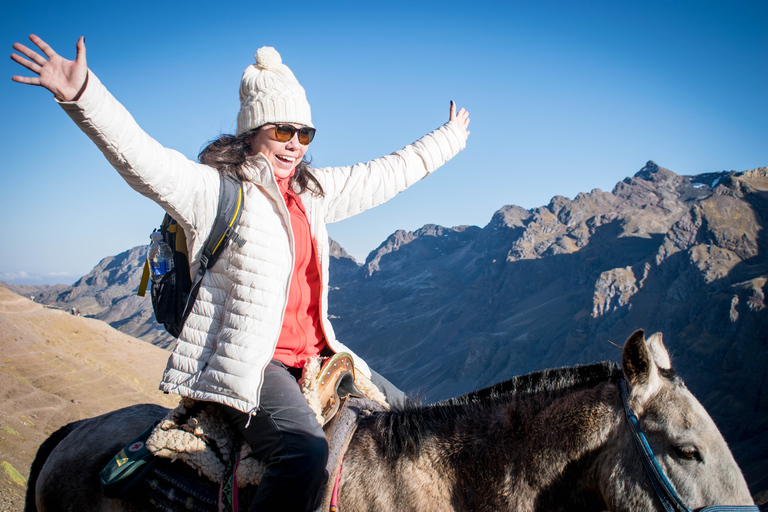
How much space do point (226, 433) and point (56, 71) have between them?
2073mm

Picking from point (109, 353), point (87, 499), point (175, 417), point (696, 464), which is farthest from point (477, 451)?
point (109, 353)

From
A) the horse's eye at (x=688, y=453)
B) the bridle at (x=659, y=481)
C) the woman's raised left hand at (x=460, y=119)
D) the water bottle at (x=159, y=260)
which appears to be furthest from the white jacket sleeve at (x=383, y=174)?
the horse's eye at (x=688, y=453)

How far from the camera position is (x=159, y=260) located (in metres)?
2.59

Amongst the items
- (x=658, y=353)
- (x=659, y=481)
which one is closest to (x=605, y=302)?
(x=658, y=353)

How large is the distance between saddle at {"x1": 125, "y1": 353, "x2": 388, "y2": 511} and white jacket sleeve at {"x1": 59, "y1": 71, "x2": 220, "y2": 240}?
112 centimetres

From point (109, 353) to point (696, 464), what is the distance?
71.2 feet

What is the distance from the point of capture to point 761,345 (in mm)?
72375

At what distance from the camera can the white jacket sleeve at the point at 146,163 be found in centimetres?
194

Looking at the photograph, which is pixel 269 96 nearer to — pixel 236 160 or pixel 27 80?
pixel 236 160

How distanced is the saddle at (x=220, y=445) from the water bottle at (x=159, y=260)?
0.81 meters

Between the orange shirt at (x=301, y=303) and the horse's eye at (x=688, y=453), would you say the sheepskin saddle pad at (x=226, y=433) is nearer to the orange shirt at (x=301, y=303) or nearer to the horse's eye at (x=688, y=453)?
the orange shirt at (x=301, y=303)

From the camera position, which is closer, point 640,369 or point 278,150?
point 640,369

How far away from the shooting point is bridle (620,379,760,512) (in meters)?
1.84

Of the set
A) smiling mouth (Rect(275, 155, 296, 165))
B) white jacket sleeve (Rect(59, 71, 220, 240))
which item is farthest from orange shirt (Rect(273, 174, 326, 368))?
white jacket sleeve (Rect(59, 71, 220, 240))
